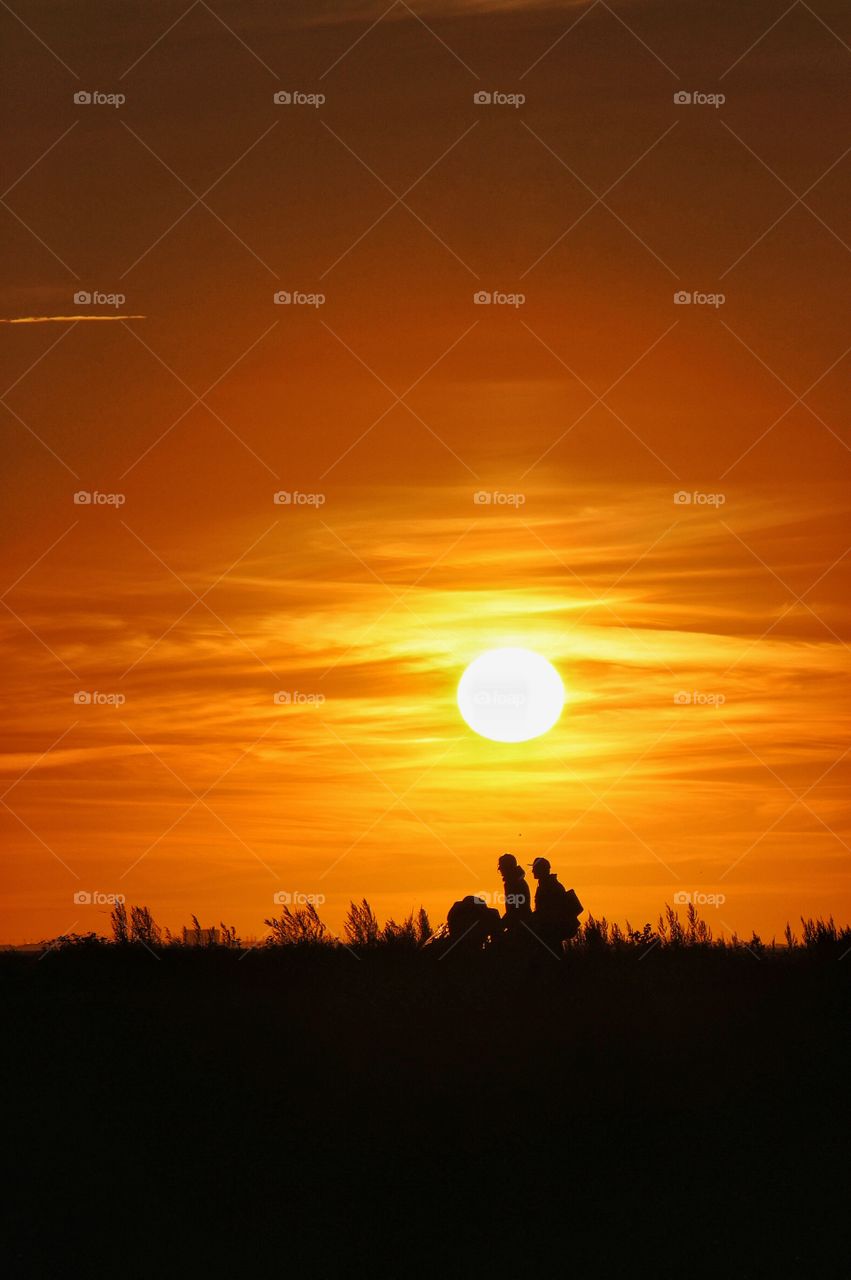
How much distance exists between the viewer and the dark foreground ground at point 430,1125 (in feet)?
43.4

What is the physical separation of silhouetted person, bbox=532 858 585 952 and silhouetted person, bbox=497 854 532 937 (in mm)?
A: 160

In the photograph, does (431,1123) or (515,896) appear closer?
(431,1123)

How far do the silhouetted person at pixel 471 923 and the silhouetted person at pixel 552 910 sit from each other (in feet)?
1.63

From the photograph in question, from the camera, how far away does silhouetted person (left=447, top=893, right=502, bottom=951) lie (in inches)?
803

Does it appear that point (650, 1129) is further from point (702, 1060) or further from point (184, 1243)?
point (184, 1243)

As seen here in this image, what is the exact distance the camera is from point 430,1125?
1492 centimetres

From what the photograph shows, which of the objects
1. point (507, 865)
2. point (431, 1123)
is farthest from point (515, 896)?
point (431, 1123)

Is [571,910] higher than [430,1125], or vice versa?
[571,910]

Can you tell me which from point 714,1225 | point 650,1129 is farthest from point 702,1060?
point 714,1225

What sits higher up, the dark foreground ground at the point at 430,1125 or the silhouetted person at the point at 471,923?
the silhouetted person at the point at 471,923

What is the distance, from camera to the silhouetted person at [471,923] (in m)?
20.4

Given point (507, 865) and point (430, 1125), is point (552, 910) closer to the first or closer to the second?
point (507, 865)

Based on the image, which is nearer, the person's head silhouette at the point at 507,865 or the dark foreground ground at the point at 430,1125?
the dark foreground ground at the point at 430,1125

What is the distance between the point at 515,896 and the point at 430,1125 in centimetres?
568
